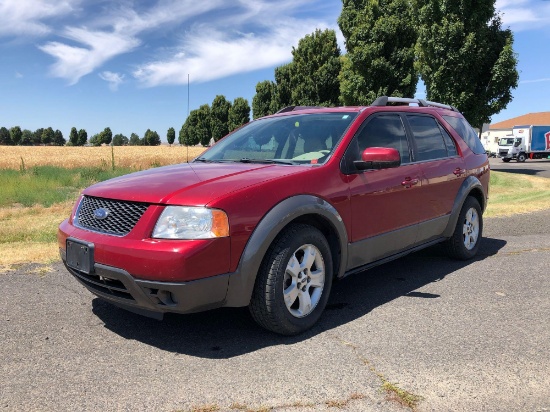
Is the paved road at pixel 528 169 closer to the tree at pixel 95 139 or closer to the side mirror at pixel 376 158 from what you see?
the side mirror at pixel 376 158

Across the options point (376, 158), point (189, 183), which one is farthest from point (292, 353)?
point (376, 158)

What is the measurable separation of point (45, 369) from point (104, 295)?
1.90 feet

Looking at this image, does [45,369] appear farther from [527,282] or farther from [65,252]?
[527,282]

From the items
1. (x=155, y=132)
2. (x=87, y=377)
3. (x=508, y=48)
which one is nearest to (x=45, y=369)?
(x=87, y=377)

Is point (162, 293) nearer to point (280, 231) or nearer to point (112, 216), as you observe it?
point (112, 216)

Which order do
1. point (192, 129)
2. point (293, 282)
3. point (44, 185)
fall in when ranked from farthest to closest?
point (192, 129), point (44, 185), point (293, 282)

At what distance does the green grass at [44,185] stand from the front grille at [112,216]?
372 inches

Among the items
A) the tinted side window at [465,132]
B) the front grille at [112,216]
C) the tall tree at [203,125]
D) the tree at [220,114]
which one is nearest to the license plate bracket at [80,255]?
the front grille at [112,216]

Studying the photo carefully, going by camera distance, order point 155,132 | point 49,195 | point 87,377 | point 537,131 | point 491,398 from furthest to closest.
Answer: point 155,132
point 537,131
point 49,195
point 87,377
point 491,398

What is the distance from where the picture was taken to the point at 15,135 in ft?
403

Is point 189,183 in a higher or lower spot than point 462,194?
higher

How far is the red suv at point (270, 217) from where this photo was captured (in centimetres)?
300

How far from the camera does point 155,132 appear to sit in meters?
122

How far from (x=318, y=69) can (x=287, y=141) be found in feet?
90.3
